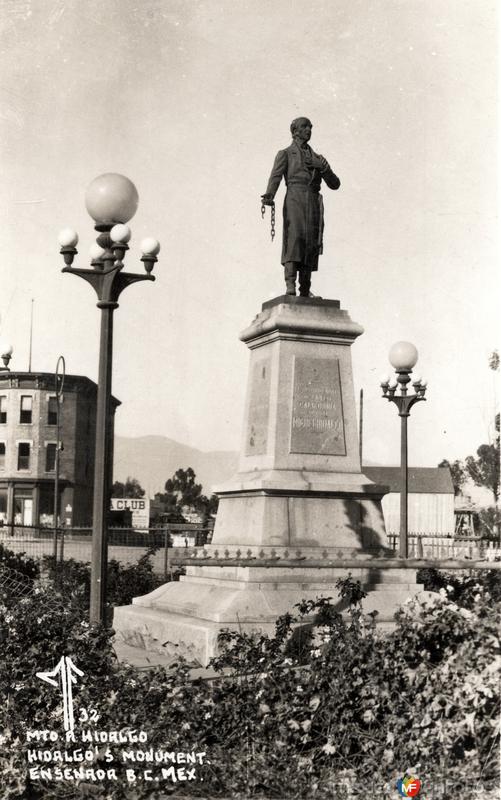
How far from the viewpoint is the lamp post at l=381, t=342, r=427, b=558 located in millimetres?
16406

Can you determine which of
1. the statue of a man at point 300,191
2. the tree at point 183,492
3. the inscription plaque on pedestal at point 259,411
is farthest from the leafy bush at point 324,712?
the tree at point 183,492

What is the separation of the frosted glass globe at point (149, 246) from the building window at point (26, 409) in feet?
188

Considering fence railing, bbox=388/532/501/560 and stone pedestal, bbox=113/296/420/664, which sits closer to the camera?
stone pedestal, bbox=113/296/420/664

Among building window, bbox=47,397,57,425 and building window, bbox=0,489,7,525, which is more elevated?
building window, bbox=47,397,57,425

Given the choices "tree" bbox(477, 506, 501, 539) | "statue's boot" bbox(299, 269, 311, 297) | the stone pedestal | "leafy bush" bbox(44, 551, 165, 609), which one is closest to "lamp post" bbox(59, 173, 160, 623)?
the stone pedestal

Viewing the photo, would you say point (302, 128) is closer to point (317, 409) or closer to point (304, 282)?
point (304, 282)

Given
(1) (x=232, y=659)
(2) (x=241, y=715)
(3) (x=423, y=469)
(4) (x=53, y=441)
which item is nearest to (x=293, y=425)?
(1) (x=232, y=659)

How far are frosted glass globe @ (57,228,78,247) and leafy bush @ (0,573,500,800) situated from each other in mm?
4337

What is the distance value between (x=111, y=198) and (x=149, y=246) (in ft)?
1.96

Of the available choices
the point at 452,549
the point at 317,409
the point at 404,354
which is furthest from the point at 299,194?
the point at 452,549

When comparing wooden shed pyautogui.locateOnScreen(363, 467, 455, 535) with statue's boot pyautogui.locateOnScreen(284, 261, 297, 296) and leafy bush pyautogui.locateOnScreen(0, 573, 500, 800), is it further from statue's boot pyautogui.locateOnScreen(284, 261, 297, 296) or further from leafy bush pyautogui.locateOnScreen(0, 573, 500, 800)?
leafy bush pyautogui.locateOnScreen(0, 573, 500, 800)

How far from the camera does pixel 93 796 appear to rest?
5383 millimetres

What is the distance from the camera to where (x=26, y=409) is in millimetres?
65375

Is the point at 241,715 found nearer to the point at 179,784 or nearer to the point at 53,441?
the point at 179,784
